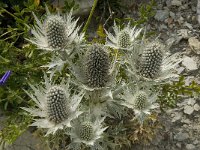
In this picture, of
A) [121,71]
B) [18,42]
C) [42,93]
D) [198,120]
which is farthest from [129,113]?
[18,42]

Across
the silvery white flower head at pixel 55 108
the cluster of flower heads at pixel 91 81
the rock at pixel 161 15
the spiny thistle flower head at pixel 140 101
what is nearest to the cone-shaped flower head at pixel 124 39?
the cluster of flower heads at pixel 91 81

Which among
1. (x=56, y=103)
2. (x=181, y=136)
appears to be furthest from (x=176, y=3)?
(x=56, y=103)

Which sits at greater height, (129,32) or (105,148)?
(129,32)

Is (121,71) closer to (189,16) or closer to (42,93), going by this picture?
(42,93)

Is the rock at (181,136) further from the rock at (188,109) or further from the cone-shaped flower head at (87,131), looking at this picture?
Result: the cone-shaped flower head at (87,131)

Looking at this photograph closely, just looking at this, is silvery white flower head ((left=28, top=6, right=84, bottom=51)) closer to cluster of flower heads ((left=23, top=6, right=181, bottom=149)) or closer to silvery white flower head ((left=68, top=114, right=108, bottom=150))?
cluster of flower heads ((left=23, top=6, right=181, bottom=149))

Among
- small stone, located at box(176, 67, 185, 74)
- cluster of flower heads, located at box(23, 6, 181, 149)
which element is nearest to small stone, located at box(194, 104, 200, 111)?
A: small stone, located at box(176, 67, 185, 74)

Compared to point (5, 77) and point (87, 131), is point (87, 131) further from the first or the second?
point (5, 77)
